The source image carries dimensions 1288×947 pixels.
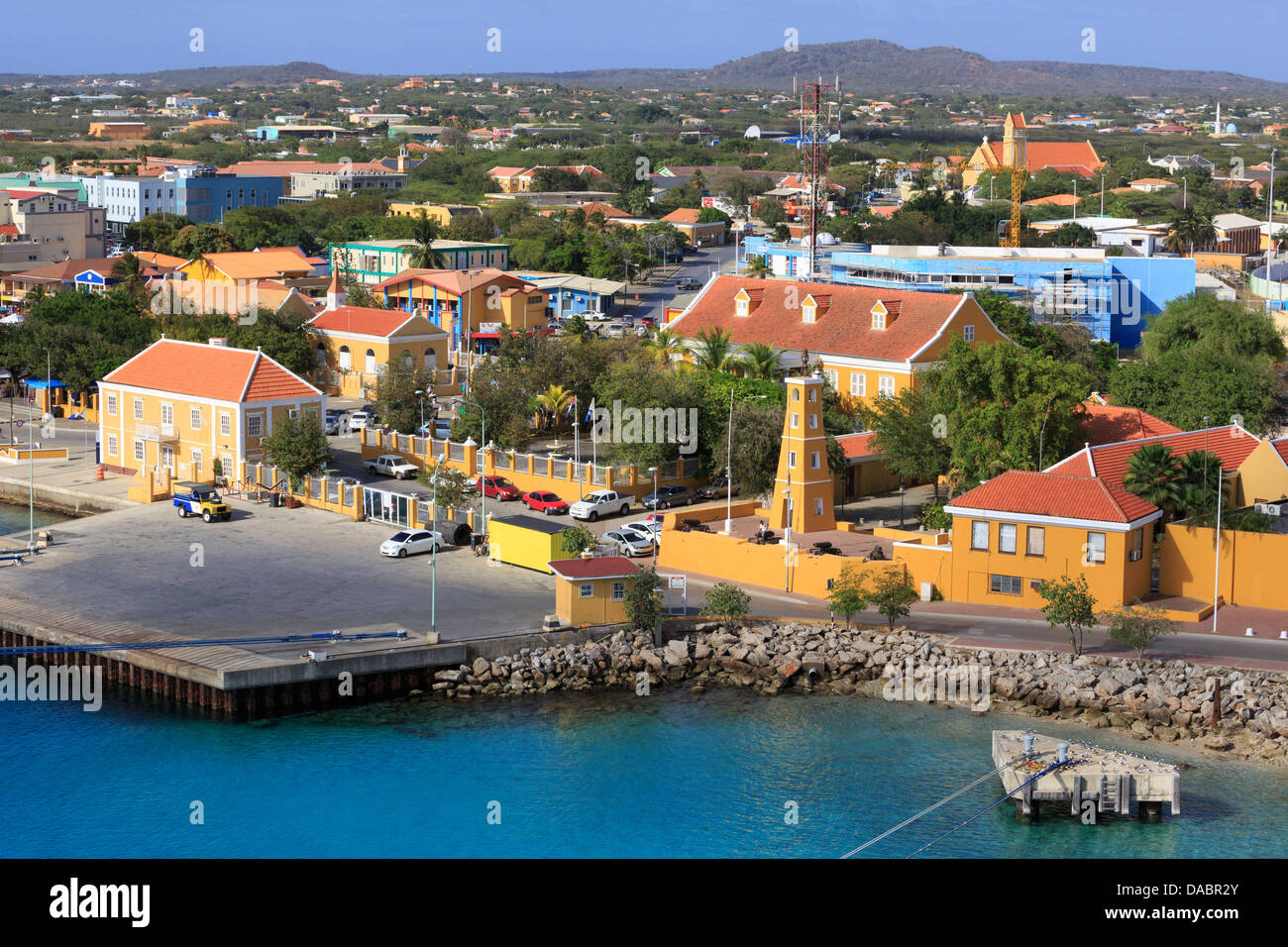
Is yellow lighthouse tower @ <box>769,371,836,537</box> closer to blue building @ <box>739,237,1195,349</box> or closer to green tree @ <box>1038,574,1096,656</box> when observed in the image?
green tree @ <box>1038,574,1096,656</box>

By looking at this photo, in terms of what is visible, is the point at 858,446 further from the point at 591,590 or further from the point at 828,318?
the point at 591,590

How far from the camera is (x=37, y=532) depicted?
153 feet

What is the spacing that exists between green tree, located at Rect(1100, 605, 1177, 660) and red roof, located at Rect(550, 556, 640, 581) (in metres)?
11.2

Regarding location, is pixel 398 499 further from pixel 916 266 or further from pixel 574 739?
pixel 916 266

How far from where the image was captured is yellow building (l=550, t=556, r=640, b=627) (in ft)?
125

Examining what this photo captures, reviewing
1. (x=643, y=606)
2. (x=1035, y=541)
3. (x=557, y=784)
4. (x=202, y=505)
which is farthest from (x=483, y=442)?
(x=557, y=784)

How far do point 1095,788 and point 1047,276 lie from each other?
169 ft

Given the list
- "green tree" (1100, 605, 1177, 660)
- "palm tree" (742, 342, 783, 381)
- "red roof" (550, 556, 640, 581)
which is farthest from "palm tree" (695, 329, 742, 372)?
"green tree" (1100, 605, 1177, 660)

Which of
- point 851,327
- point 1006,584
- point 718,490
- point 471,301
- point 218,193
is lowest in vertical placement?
point 1006,584

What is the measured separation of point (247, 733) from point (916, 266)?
53.6 metres

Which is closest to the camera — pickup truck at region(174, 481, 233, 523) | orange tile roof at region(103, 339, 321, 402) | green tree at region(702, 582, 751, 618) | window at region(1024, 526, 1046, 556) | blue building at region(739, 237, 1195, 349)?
green tree at region(702, 582, 751, 618)

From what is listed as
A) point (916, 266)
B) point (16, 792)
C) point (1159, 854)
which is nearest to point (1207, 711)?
point (1159, 854)

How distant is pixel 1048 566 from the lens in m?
39.2

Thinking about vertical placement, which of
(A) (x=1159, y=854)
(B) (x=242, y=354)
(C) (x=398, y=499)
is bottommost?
(A) (x=1159, y=854)
